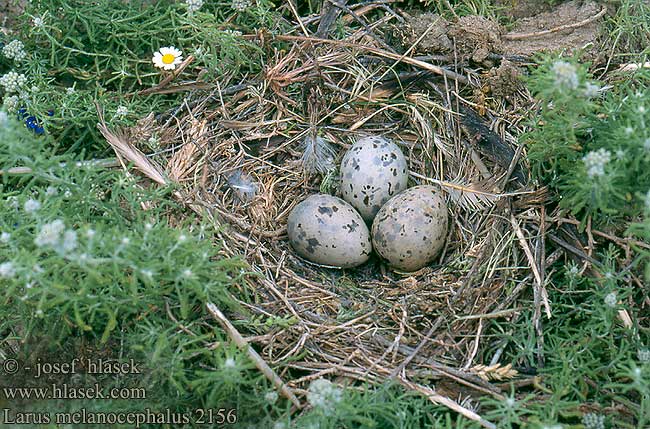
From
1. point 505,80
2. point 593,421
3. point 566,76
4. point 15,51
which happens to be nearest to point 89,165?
point 15,51

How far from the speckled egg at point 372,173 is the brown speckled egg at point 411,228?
11 cm

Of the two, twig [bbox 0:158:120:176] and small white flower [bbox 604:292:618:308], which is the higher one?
twig [bbox 0:158:120:176]

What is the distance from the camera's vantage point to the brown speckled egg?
3822mm

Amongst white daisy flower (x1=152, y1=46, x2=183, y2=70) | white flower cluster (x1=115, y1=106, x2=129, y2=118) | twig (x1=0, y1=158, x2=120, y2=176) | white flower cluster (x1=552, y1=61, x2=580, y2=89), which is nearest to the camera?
white flower cluster (x1=552, y1=61, x2=580, y2=89)

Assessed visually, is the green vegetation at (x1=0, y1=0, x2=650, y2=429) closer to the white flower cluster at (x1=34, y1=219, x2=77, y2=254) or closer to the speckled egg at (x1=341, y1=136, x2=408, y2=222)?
the white flower cluster at (x1=34, y1=219, x2=77, y2=254)

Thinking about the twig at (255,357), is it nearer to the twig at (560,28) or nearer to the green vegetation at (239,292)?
the green vegetation at (239,292)

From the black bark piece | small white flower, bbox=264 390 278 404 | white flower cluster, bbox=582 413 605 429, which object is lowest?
white flower cluster, bbox=582 413 605 429

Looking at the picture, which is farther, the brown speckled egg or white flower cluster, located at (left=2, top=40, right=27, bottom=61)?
white flower cluster, located at (left=2, top=40, right=27, bottom=61)

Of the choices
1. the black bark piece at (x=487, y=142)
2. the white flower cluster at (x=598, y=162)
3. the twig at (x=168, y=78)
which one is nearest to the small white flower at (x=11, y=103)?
the twig at (x=168, y=78)

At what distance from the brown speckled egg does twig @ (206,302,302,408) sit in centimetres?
109

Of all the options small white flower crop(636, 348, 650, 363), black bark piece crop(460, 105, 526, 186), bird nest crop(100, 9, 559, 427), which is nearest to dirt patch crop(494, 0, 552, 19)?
bird nest crop(100, 9, 559, 427)

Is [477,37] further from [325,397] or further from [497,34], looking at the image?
[325,397]

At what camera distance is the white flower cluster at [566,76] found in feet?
9.34

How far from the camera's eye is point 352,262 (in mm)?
3973
